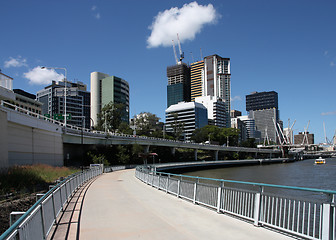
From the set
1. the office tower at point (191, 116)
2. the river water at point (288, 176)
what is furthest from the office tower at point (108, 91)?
the river water at point (288, 176)

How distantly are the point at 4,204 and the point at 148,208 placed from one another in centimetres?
859

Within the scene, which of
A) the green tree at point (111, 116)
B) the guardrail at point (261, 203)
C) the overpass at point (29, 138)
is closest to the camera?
the guardrail at point (261, 203)

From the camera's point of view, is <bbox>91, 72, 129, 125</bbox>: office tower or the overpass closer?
the overpass

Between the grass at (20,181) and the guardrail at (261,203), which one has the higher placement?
the guardrail at (261,203)

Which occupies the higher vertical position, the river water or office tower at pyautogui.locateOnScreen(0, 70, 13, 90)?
office tower at pyautogui.locateOnScreen(0, 70, 13, 90)

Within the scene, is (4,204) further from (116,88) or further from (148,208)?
(116,88)

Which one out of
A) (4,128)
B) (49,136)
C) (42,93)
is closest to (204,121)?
(42,93)

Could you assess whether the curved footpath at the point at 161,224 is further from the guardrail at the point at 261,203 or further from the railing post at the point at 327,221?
the railing post at the point at 327,221

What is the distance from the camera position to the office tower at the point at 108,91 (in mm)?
159750

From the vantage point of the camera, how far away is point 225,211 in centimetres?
1045

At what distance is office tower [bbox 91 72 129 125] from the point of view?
159750 mm

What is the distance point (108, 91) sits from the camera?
16088 centimetres

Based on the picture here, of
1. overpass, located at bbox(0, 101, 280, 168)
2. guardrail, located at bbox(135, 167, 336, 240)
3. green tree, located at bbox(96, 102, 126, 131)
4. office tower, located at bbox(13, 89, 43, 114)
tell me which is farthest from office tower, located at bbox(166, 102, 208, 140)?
guardrail, located at bbox(135, 167, 336, 240)

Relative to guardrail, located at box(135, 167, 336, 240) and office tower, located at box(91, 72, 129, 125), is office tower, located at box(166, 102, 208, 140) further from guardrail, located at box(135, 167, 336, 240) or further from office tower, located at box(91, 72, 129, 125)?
guardrail, located at box(135, 167, 336, 240)
